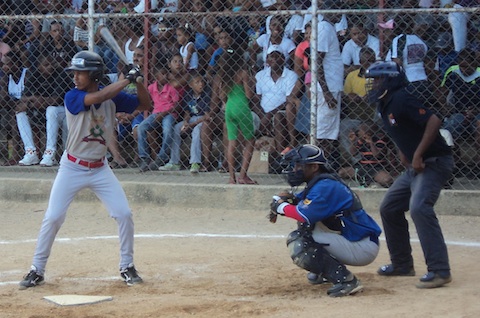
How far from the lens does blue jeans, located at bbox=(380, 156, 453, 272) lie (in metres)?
6.70

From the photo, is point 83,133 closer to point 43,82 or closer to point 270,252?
point 270,252

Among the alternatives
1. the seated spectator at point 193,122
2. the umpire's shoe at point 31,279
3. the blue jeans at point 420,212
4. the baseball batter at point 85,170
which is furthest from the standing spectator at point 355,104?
the umpire's shoe at point 31,279

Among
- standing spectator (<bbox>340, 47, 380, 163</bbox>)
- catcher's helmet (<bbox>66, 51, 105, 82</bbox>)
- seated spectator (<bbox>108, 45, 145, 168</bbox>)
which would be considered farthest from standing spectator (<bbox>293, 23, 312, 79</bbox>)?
catcher's helmet (<bbox>66, 51, 105, 82</bbox>)

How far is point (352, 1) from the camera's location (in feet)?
37.8

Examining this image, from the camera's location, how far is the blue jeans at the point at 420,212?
22.0 ft

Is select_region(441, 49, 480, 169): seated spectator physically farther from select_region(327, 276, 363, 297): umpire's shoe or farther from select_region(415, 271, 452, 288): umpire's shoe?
A: select_region(327, 276, 363, 297): umpire's shoe

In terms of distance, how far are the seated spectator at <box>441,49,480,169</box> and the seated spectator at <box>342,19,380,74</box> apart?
994 millimetres

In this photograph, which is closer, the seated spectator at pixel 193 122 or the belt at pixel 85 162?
the belt at pixel 85 162

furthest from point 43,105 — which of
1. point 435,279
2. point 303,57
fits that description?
point 435,279

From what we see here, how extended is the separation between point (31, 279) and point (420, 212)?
3215 millimetres

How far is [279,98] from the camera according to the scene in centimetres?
1102

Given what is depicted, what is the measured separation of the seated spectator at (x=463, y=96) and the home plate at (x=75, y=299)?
529 centimetres

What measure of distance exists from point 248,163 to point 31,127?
3.51 m

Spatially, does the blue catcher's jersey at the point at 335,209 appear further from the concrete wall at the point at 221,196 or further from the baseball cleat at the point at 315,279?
the concrete wall at the point at 221,196
